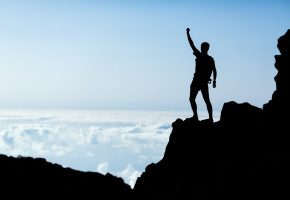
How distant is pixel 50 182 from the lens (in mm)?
12734

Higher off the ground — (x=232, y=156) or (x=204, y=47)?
(x=204, y=47)

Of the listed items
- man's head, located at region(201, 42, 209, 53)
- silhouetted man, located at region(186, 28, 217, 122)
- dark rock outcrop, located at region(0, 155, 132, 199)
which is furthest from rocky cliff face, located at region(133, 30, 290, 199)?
man's head, located at region(201, 42, 209, 53)

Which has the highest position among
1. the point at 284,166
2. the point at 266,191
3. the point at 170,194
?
the point at 284,166

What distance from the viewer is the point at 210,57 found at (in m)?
17.3

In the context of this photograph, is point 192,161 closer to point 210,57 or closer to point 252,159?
point 252,159

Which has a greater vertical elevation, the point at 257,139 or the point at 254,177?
the point at 257,139

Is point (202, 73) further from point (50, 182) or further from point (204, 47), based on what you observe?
point (50, 182)

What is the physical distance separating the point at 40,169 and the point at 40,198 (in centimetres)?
138

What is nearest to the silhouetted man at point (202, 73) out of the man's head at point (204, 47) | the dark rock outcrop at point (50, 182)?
the man's head at point (204, 47)

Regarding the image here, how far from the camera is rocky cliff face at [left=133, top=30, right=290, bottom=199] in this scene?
12.3 meters

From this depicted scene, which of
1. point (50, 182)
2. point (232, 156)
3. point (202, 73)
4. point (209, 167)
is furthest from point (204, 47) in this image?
point (50, 182)

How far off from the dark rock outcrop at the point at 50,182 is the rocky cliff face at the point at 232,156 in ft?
9.31

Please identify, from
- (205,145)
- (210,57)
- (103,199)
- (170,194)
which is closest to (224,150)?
(205,145)

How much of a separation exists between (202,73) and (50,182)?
882 cm
